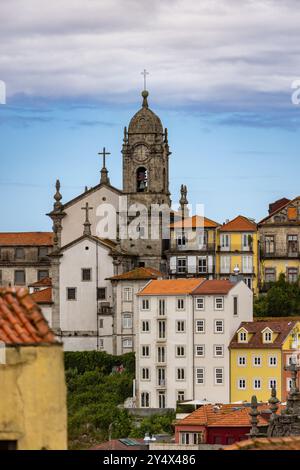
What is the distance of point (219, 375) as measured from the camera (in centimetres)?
9550

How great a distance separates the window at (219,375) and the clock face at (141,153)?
21.0m

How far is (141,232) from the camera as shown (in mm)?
112875

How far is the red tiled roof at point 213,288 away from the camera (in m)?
96.7

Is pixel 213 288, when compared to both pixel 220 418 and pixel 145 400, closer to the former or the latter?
pixel 145 400

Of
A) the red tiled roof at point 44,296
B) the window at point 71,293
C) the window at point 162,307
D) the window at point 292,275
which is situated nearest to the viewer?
the window at point 162,307

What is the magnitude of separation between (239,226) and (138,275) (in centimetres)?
937

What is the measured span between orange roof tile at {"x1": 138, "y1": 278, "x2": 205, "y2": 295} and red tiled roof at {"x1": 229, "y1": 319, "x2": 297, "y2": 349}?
350cm

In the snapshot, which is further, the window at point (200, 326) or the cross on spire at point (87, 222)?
the cross on spire at point (87, 222)

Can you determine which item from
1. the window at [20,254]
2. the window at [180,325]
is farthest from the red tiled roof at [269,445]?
the window at [20,254]

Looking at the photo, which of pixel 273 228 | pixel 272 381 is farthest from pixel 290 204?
pixel 272 381

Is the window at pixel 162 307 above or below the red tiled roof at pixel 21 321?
above

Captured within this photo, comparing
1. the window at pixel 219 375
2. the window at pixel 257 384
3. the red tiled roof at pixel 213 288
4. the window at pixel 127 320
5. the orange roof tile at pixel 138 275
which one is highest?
the orange roof tile at pixel 138 275

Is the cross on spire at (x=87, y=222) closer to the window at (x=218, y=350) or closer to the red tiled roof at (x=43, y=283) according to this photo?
the red tiled roof at (x=43, y=283)

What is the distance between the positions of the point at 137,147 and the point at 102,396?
2180cm
